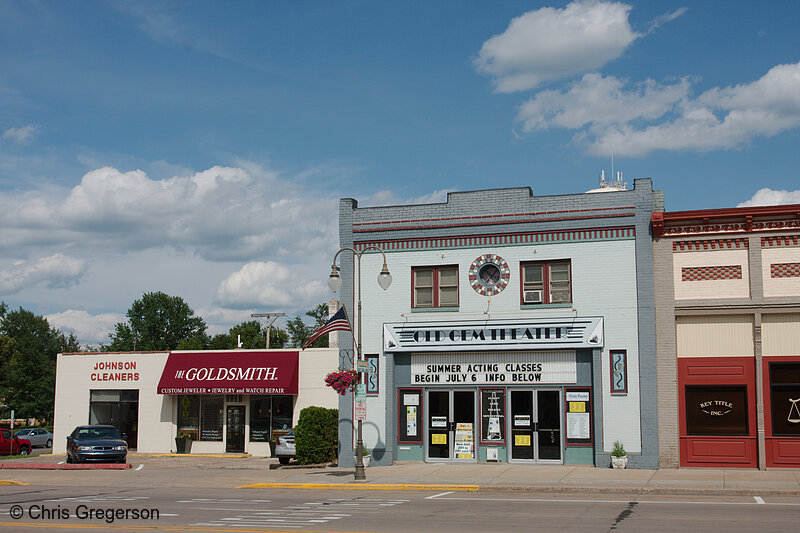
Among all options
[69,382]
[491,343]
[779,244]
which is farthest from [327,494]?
[69,382]

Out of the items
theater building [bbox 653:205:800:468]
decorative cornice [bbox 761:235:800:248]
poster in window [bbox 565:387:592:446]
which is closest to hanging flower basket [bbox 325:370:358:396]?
poster in window [bbox 565:387:592:446]

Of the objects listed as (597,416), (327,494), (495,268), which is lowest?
(327,494)

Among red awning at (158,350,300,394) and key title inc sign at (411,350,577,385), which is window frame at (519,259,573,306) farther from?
red awning at (158,350,300,394)

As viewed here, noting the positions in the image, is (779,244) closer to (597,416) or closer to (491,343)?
(597,416)

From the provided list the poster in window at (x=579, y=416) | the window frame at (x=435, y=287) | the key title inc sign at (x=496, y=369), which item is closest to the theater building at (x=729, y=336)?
the poster in window at (x=579, y=416)

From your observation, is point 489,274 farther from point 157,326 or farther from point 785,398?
point 157,326

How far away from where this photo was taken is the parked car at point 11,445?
42391 millimetres

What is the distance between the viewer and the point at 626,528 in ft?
45.4

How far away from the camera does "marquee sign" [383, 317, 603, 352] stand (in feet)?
84.0

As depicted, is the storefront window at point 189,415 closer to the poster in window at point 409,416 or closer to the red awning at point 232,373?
the red awning at point 232,373

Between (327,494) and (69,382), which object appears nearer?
(327,494)

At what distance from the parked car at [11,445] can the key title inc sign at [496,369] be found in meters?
26.8

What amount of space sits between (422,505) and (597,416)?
9443 mm

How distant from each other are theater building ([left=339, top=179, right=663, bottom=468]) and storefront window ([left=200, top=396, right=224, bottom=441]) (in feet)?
40.5
